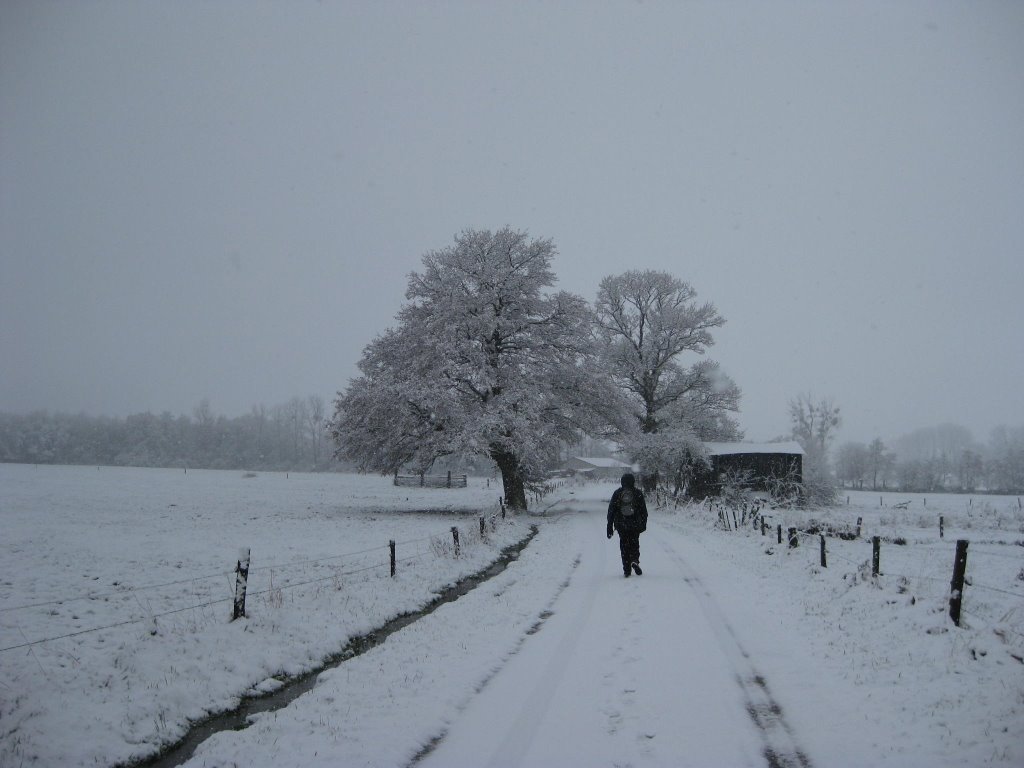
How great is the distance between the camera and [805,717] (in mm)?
4855

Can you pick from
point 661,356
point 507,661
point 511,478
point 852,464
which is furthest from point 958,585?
point 852,464

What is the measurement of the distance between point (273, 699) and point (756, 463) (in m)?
34.6

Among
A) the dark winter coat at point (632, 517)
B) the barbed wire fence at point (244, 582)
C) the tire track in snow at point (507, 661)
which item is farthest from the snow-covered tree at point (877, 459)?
the tire track in snow at point (507, 661)

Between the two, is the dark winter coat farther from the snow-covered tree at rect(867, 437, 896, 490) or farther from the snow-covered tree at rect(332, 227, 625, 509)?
the snow-covered tree at rect(867, 437, 896, 490)

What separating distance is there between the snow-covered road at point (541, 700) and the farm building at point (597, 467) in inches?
3203

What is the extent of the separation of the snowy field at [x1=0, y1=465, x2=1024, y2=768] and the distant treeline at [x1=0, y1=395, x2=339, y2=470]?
4450 inches

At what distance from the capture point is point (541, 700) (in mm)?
5273

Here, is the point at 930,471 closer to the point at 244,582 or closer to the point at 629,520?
the point at 629,520

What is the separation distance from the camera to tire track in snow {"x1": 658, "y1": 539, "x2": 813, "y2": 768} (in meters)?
4.21

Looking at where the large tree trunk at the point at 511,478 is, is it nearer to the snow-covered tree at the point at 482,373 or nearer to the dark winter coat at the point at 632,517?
the snow-covered tree at the point at 482,373

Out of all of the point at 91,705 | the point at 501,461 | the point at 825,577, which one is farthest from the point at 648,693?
the point at 501,461

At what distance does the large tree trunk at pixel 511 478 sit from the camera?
25.4m

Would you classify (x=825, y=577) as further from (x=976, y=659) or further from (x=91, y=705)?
(x=91, y=705)

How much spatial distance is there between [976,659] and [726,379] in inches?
1192
